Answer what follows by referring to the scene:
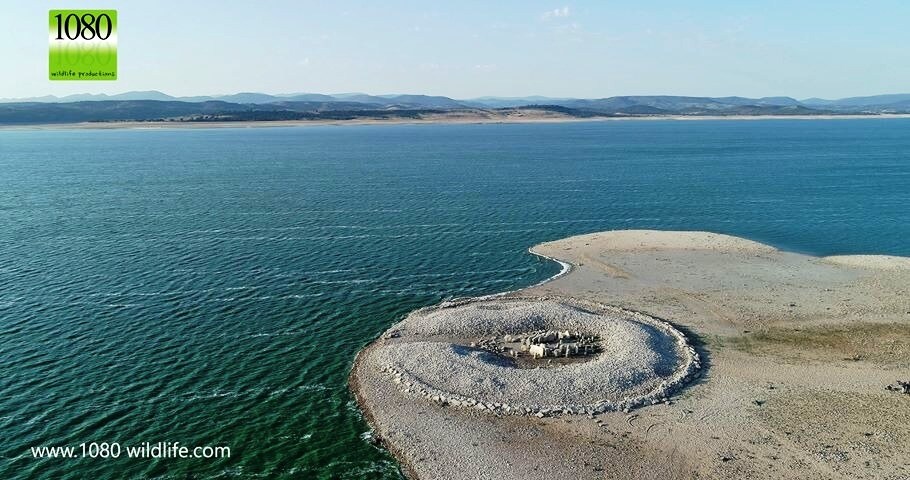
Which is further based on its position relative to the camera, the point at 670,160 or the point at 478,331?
the point at 670,160

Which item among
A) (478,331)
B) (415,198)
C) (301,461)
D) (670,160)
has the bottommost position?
(301,461)

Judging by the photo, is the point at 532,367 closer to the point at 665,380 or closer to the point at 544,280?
the point at 665,380

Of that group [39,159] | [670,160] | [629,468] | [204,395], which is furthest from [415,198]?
[39,159]

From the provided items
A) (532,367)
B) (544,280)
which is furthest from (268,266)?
(532,367)

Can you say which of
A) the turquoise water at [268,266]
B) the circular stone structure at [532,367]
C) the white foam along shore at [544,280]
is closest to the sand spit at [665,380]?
the circular stone structure at [532,367]

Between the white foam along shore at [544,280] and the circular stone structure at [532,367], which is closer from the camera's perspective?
the circular stone structure at [532,367]

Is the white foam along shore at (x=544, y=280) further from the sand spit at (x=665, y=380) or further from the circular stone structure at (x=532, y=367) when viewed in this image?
the circular stone structure at (x=532, y=367)

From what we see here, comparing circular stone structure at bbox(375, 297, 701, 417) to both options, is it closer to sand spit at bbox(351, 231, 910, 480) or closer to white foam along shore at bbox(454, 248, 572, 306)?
sand spit at bbox(351, 231, 910, 480)

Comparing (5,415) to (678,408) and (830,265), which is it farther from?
(830,265)
